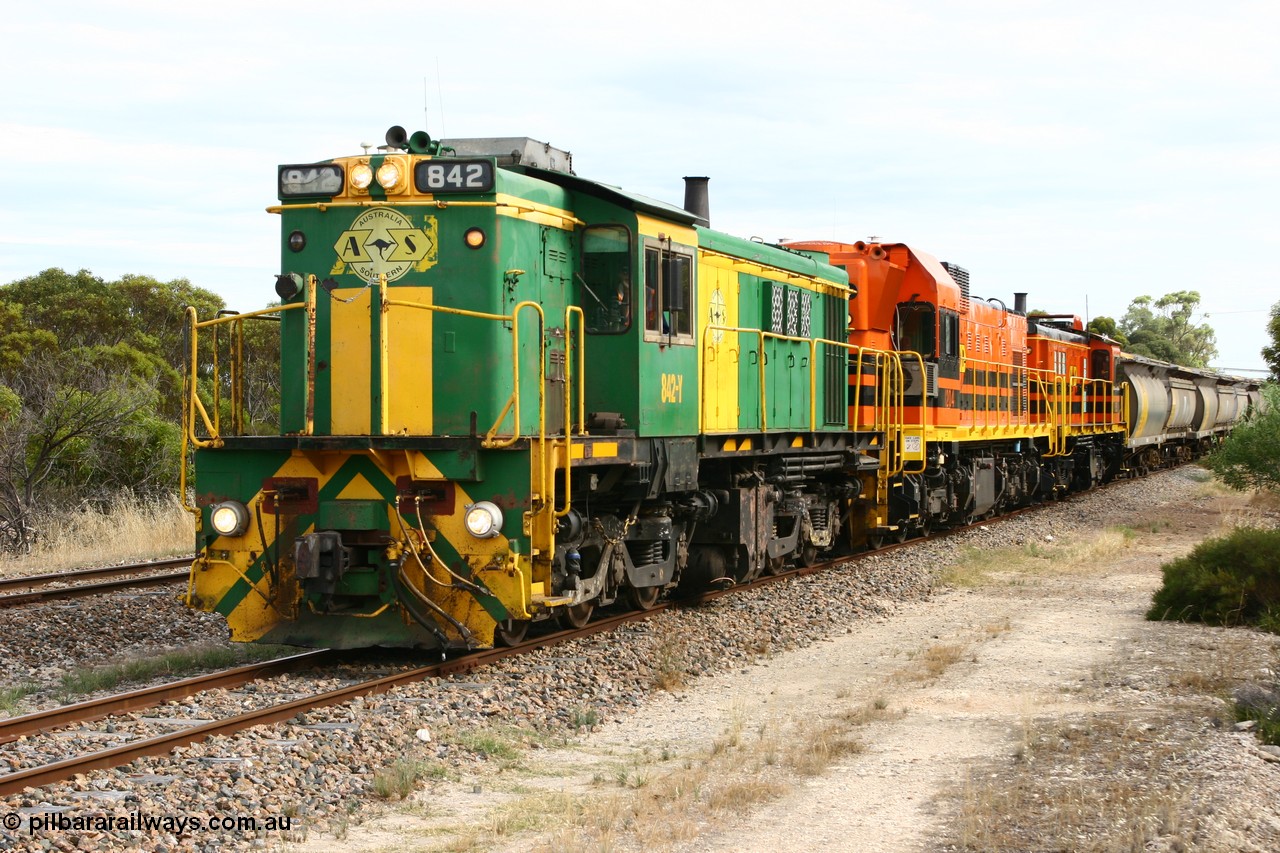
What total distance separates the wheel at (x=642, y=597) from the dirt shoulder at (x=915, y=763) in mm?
1747

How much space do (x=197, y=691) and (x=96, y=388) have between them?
15879 mm

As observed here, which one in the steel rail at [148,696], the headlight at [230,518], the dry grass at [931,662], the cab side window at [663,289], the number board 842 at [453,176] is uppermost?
the number board 842 at [453,176]

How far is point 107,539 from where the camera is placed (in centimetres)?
1827

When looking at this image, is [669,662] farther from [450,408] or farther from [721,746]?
[450,408]

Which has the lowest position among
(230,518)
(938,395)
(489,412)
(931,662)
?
(931,662)

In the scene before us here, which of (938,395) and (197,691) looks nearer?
(197,691)

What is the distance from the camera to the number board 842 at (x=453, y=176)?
9.64m

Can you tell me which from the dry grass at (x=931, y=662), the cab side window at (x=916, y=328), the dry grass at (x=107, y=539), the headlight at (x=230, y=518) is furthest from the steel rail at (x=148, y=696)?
the cab side window at (x=916, y=328)

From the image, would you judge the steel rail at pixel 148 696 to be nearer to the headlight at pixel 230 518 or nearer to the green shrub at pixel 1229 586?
the headlight at pixel 230 518

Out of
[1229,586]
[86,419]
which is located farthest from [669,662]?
[86,419]

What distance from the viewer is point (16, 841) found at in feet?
17.9

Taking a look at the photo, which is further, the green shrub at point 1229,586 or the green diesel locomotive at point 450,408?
the green shrub at point 1229,586

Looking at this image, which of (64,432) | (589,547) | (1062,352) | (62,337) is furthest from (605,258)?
(62,337)

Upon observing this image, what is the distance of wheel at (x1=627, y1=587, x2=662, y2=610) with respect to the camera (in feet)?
40.7
